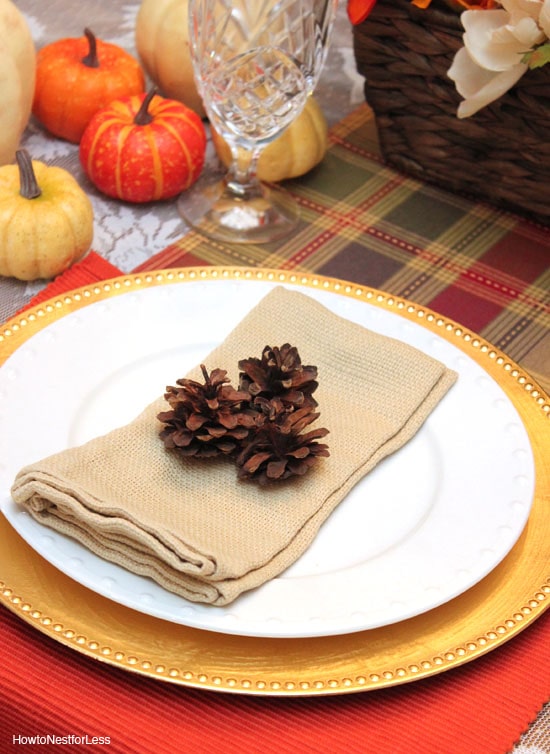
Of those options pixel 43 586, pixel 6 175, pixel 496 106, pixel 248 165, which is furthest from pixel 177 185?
pixel 43 586

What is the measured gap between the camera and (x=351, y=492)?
0.66 metres

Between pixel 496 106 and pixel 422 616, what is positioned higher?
pixel 496 106

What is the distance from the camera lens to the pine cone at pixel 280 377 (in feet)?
2.14

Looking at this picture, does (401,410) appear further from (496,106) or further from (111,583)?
(496,106)

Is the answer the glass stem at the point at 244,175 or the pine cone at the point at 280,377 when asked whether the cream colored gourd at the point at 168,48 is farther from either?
the pine cone at the point at 280,377

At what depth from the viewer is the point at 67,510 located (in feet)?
1.91

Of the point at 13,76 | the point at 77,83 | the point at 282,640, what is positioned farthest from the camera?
the point at 77,83

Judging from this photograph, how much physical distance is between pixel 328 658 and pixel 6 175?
0.58 metres

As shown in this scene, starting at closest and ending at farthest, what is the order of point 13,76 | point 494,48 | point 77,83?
1. point 494,48
2. point 13,76
3. point 77,83

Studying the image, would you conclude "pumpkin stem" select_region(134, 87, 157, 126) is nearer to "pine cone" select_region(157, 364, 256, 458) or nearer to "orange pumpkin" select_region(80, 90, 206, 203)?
"orange pumpkin" select_region(80, 90, 206, 203)

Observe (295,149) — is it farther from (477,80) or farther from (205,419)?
(205,419)

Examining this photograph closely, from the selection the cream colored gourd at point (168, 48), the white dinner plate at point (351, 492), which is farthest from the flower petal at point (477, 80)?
the cream colored gourd at point (168, 48)

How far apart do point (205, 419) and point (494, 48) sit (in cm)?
45

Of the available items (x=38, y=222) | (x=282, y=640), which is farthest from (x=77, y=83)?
(x=282, y=640)
